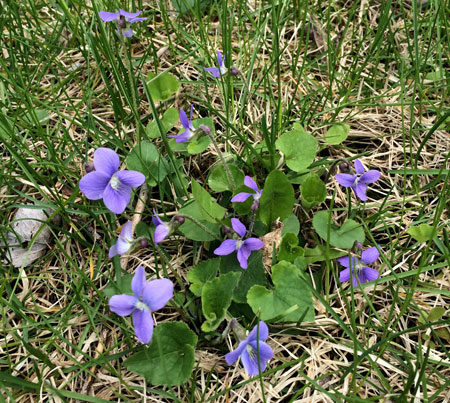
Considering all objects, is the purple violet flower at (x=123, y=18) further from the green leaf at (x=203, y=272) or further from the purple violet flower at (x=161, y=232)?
the green leaf at (x=203, y=272)

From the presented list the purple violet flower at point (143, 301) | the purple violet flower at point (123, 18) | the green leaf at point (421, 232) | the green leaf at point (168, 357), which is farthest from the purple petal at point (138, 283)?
the purple violet flower at point (123, 18)

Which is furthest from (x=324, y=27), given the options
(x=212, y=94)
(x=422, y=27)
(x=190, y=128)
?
(x=190, y=128)

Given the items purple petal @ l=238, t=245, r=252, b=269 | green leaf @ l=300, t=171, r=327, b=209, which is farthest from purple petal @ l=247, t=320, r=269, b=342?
green leaf @ l=300, t=171, r=327, b=209

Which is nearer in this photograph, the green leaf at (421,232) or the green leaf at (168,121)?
the green leaf at (421,232)

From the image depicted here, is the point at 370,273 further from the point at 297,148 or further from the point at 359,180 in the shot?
the point at 297,148

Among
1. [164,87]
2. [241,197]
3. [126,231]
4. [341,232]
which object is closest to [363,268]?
[341,232]

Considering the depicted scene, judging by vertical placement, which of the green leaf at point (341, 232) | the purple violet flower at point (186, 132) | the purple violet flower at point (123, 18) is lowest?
the green leaf at point (341, 232)

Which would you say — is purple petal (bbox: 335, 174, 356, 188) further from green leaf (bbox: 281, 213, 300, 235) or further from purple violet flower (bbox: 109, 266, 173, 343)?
purple violet flower (bbox: 109, 266, 173, 343)
